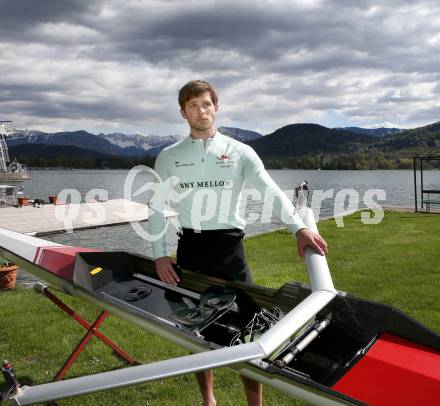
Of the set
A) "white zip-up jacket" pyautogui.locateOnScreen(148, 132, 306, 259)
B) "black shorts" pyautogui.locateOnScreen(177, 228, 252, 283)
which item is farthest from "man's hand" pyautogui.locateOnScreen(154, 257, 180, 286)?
"white zip-up jacket" pyautogui.locateOnScreen(148, 132, 306, 259)

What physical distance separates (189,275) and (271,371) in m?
1.63

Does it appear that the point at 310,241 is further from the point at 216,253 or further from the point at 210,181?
the point at 210,181

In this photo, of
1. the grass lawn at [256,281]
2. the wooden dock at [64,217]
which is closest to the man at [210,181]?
the grass lawn at [256,281]

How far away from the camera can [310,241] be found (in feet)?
12.3

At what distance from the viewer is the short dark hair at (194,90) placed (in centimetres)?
392

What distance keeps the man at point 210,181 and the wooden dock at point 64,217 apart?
1676 centimetres

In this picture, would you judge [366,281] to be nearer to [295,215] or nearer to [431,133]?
[295,215]

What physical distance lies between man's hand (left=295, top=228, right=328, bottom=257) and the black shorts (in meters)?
0.64

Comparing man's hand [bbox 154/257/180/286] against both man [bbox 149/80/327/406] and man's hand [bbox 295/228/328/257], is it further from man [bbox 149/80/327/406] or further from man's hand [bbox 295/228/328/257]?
man's hand [bbox 295/228/328/257]

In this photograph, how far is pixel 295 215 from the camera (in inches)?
153

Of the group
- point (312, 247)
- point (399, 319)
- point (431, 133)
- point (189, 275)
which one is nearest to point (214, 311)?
point (189, 275)

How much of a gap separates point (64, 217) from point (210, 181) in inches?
870

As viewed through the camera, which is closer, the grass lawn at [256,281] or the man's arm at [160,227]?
the man's arm at [160,227]

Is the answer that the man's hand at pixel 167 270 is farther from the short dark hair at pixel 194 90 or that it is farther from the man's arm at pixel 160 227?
the short dark hair at pixel 194 90
